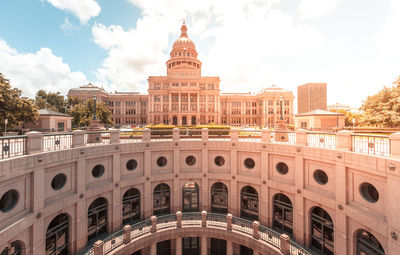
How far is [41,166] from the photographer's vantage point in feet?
32.7

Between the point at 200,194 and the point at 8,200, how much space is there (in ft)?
44.9

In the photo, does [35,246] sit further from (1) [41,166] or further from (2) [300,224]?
(2) [300,224]

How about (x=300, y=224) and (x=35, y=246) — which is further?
(x=300, y=224)

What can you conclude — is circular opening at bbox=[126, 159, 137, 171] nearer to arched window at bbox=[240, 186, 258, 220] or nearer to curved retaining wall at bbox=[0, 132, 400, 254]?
curved retaining wall at bbox=[0, 132, 400, 254]

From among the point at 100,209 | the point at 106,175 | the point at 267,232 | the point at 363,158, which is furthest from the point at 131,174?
the point at 363,158

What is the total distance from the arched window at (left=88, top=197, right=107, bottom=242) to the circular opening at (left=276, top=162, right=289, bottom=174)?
15.6 m

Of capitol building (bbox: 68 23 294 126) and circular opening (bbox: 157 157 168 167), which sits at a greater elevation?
capitol building (bbox: 68 23 294 126)

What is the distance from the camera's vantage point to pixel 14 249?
909 cm

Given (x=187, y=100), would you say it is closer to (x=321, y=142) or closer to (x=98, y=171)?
(x=98, y=171)

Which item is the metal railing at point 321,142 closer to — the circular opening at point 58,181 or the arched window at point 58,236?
the circular opening at point 58,181

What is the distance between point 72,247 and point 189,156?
11.4 meters

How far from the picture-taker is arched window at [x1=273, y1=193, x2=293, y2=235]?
14174 mm

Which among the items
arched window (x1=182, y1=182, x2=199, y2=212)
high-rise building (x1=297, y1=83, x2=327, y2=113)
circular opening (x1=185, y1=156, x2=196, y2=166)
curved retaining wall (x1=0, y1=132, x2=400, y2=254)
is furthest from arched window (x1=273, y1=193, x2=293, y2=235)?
high-rise building (x1=297, y1=83, x2=327, y2=113)

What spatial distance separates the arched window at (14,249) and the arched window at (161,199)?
9234 mm
